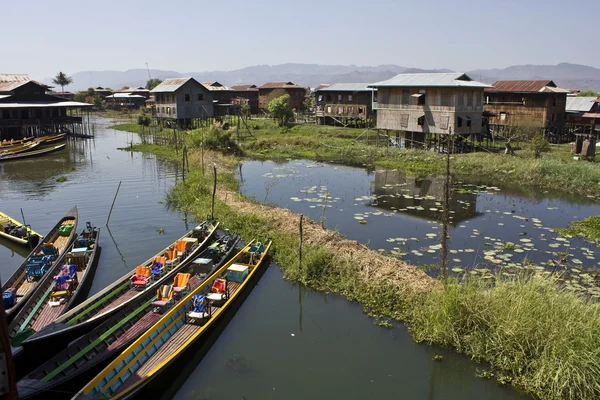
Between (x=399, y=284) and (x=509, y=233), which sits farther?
(x=509, y=233)

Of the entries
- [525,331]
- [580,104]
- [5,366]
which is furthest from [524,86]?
[5,366]

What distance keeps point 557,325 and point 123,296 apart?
33.4 ft

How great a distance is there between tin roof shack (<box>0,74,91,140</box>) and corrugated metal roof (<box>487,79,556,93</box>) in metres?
38.4

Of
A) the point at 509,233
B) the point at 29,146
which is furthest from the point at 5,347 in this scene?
the point at 29,146

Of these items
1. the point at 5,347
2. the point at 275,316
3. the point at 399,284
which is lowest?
the point at 275,316

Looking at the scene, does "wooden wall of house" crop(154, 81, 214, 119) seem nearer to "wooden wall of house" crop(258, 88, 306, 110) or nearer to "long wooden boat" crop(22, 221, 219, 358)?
"wooden wall of house" crop(258, 88, 306, 110)

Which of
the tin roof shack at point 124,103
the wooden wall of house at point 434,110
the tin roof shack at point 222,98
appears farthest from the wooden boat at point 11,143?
the tin roof shack at point 124,103

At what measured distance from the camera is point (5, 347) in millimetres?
3168

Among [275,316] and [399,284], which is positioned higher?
[399,284]

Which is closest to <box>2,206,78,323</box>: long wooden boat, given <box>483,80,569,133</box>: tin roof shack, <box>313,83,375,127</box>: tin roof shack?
<box>483,80,569,133</box>: tin roof shack

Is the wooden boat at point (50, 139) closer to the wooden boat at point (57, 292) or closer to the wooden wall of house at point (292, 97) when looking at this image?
the wooden wall of house at point (292, 97)

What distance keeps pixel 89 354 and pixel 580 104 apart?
4633 centimetres

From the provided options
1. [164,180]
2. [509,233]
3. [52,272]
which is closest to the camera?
[52,272]

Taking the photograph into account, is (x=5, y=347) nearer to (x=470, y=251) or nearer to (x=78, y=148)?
(x=470, y=251)
